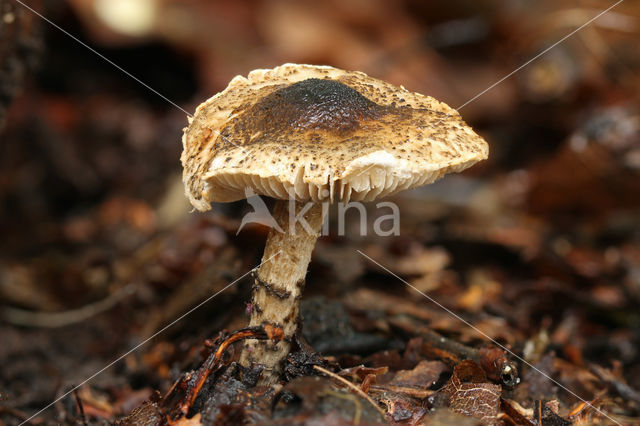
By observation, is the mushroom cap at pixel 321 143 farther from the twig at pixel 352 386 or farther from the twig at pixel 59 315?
the twig at pixel 59 315

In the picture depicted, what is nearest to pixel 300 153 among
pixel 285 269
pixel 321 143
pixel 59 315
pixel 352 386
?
pixel 321 143

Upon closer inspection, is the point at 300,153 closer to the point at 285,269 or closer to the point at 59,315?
the point at 285,269

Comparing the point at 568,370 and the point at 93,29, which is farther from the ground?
the point at 93,29

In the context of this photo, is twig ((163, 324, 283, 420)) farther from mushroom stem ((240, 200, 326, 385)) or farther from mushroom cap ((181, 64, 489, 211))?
mushroom cap ((181, 64, 489, 211))

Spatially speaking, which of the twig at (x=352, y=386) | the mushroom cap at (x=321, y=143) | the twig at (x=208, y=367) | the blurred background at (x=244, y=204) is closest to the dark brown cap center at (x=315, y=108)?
the mushroom cap at (x=321, y=143)

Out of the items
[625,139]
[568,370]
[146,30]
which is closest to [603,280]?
[568,370]

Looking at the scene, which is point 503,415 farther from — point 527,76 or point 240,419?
point 527,76
